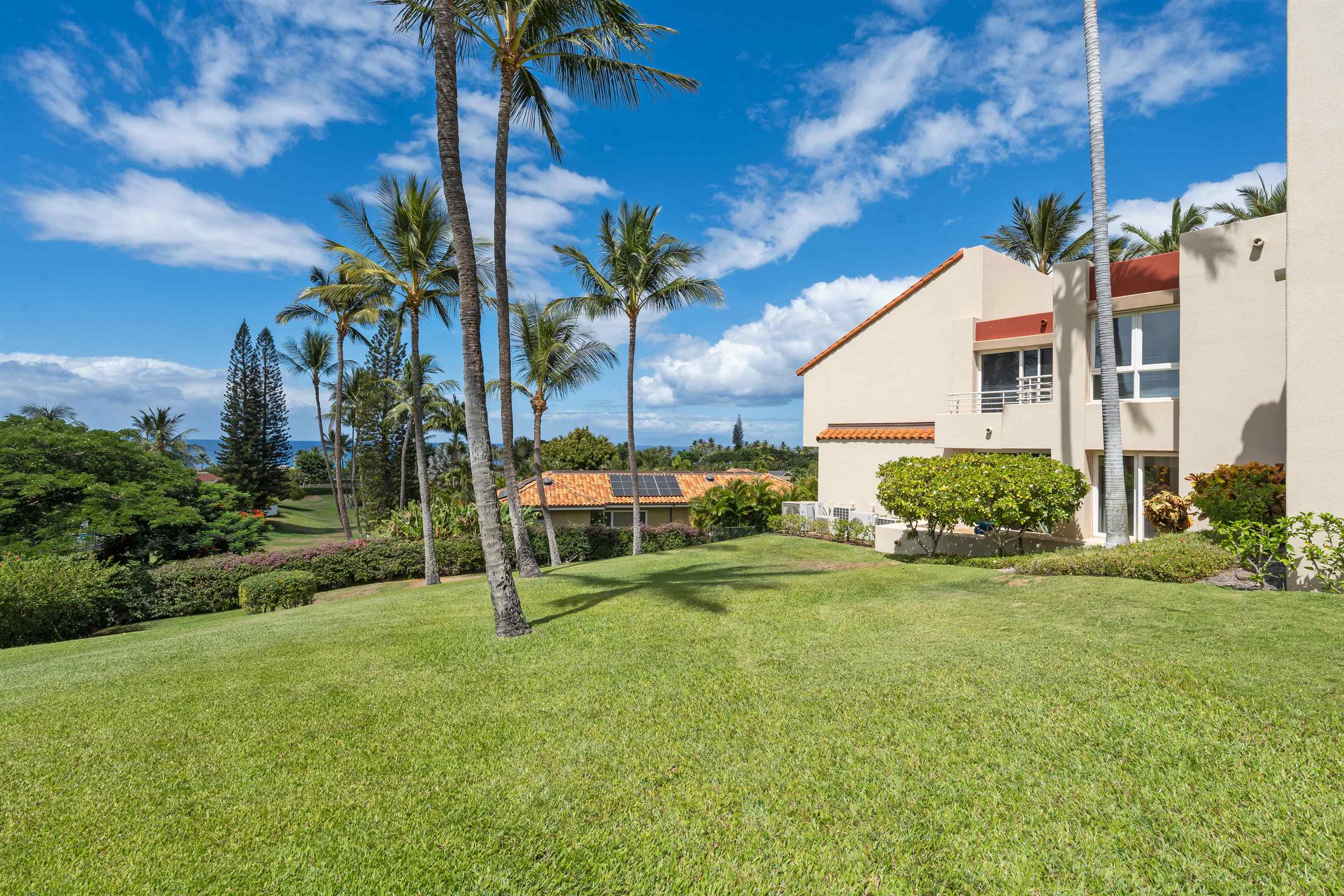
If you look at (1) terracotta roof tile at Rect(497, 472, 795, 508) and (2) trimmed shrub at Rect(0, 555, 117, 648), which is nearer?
(2) trimmed shrub at Rect(0, 555, 117, 648)

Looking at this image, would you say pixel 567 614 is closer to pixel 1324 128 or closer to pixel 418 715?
pixel 418 715

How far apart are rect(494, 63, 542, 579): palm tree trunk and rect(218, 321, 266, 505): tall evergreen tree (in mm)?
38843

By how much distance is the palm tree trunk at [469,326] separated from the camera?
27.6 feet

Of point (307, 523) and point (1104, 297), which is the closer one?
point (1104, 297)

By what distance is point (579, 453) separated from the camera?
48656 millimetres

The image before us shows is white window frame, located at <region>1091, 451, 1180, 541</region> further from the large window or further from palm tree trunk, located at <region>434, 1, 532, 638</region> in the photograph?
palm tree trunk, located at <region>434, 1, 532, 638</region>

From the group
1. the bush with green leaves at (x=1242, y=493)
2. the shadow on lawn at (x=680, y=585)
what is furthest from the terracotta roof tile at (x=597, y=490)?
the bush with green leaves at (x=1242, y=493)

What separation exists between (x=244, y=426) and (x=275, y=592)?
121 ft

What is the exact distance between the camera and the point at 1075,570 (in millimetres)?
10969

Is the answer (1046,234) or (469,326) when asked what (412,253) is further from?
(1046,234)

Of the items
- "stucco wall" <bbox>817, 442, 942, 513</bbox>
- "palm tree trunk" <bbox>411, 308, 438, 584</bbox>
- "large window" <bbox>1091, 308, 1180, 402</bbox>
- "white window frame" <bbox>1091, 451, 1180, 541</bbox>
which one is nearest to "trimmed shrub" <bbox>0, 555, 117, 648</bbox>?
"palm tree trunk" <bbox>411, 308, 438, 584</bbox>

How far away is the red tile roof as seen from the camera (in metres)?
19.6

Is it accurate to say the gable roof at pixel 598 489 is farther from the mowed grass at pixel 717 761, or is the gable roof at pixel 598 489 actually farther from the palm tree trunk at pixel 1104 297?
the mowed grass at pixel 717 761

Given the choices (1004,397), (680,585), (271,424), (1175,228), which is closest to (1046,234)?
(1175,228)
